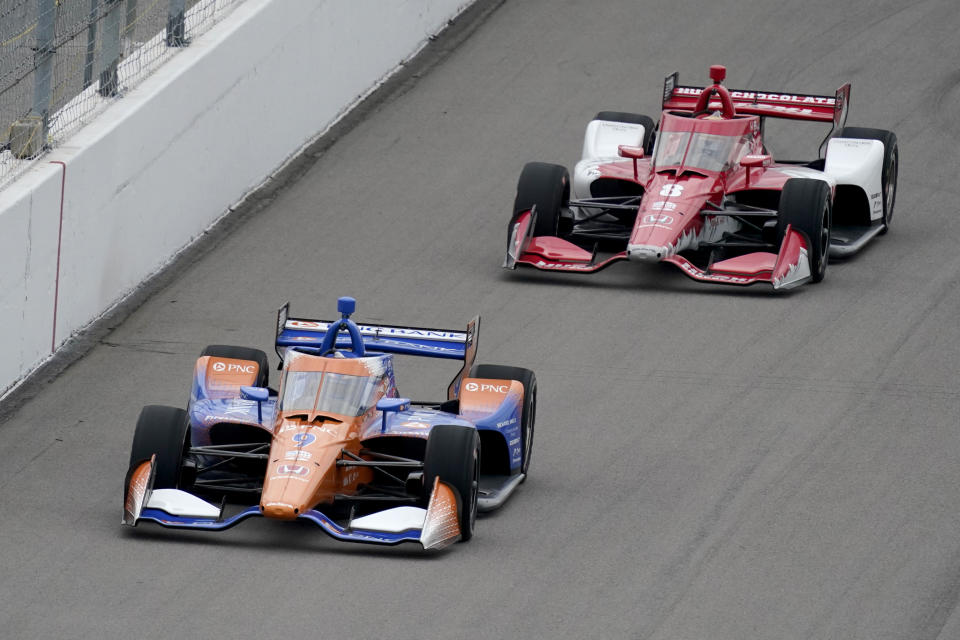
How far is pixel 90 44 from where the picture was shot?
1617cm

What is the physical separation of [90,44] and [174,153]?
1716 mm

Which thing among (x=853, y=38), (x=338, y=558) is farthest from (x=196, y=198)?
(x=853, y=38)

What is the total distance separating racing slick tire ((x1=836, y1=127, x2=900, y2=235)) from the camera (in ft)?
59.4

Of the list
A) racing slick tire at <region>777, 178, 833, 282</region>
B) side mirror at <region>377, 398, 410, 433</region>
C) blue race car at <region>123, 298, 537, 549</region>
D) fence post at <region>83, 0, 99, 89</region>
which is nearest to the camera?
blue race car at <region>123, 298, 537, 549</region>

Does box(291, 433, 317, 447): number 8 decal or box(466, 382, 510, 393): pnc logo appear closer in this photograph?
box(291, 433, 317, 447): number 8 decal

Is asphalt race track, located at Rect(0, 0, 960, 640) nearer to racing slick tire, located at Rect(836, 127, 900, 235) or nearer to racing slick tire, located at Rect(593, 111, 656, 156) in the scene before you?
racing slick tire, located at Rect(836, 127, 900, 235)

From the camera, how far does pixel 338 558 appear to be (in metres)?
10.9

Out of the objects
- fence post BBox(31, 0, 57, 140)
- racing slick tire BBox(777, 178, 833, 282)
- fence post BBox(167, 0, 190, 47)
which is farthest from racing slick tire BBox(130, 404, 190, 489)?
fence post BBox(167, 0, 190, 47)

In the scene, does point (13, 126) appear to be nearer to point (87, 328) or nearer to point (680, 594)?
point (87, 328)

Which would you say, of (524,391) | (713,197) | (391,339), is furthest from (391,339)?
(713,197)

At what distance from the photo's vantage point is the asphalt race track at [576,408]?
34.0ft

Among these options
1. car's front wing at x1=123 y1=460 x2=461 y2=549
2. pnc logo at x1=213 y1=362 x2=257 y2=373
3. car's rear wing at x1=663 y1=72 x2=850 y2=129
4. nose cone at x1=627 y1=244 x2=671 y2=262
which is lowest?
car's front wing at x1=123 y1=460 x2=461 y2=549

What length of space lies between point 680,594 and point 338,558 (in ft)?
6.57

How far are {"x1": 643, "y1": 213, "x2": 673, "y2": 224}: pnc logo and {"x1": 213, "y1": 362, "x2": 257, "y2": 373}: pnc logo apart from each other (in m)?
5.16
